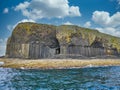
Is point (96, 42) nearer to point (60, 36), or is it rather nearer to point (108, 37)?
point (108, 37)

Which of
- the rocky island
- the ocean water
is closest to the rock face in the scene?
the rocky island

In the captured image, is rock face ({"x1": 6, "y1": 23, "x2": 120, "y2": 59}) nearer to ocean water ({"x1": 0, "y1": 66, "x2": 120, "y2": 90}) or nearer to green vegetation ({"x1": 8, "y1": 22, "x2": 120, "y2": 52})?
green vegetation ({"x1": 8, "y1": 22, "x2": 120, "y2": 52})

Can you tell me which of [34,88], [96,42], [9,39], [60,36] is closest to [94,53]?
[96,42]

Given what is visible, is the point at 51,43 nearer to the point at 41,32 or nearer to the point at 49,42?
the point at 49,42

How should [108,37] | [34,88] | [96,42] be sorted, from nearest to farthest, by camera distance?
[34,88] → [96,42] → [108,37]

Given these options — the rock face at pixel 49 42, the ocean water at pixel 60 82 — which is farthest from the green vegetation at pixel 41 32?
the ocean water at pixel 60 82

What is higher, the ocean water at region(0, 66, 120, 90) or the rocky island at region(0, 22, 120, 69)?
the rocky island at region(0, 22, 120, 69)

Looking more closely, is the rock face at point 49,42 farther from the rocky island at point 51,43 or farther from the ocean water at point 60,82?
the ocean water at point 60,82

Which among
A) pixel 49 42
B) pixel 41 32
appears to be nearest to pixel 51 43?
pixel 49 42

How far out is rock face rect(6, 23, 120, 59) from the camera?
8431cm

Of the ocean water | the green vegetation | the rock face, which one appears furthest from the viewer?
the green vegetation

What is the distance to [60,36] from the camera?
87125 mm

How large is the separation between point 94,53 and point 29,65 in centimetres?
4515

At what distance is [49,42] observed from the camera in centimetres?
8919
